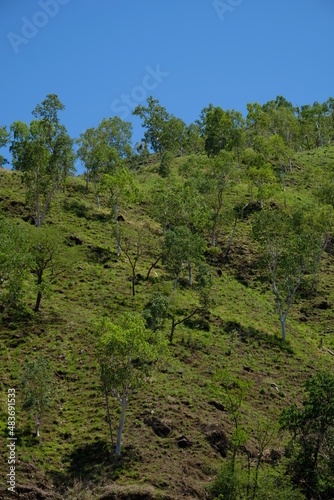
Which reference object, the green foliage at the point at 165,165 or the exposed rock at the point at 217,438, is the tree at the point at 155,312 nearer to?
the exposed rock at the point at 217,438

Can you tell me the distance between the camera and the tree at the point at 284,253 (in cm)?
5919

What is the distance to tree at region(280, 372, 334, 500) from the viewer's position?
33.4 meters

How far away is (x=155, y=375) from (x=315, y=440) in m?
13.6

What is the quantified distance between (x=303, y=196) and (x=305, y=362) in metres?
45.0

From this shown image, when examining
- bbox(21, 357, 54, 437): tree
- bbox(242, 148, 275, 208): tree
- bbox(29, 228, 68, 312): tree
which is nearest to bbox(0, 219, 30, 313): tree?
bbox(29, 228, 68, 312): tree

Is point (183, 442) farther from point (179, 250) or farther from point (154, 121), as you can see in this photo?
point (154, 121)

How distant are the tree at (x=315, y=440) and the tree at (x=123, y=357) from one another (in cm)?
1039

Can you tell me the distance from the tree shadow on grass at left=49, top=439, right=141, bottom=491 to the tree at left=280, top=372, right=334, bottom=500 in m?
10.5

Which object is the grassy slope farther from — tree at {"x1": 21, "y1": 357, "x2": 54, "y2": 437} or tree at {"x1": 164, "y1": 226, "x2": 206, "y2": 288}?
tree at {"x1": 164, "y1": 226, "x2": 206, "y2": 288}

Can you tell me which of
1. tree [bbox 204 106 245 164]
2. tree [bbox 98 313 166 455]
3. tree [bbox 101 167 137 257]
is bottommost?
tree [bbox 98 313 166 455]

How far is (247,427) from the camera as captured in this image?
3988cm

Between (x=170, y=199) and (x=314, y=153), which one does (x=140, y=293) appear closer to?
(x=170, y=199)

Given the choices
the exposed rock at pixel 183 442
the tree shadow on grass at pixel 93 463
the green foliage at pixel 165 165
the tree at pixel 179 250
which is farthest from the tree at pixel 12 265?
the green foliage at pixel 165 165

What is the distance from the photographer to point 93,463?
3341 centimetres
